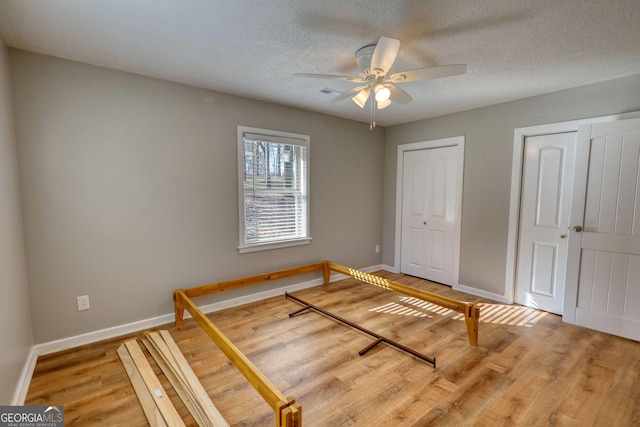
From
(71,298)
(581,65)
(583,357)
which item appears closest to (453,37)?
(581,65)

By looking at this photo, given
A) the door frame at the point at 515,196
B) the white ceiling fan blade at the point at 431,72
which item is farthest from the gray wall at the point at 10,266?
the door frame at the point at 515,196

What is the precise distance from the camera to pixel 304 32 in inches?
77.2

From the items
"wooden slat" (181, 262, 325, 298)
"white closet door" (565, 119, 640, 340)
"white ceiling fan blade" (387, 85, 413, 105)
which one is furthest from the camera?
"wooden slat" (181, 262, 325, 298)

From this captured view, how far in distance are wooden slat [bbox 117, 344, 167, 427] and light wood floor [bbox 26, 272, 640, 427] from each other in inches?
1.6

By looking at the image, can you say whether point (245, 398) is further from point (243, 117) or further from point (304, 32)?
point (243, 117)

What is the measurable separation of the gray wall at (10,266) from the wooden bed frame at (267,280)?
1.05 meters

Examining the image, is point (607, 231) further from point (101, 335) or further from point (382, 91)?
point (101, 335)

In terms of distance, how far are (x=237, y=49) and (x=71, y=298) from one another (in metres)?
2.51

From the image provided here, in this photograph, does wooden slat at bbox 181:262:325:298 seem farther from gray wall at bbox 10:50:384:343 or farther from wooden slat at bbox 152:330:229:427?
wooden slat at bbox 152:330:229:427

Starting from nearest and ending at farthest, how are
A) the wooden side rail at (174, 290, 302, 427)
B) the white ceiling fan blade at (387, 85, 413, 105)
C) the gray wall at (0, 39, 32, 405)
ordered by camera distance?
the wooden side rail at (174, 290, 302, 427) < the gray wall at (0, 39, 32, 405) < the white ceiling fan blade at (387, 85, 413, 105)

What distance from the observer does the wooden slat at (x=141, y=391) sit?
170cm

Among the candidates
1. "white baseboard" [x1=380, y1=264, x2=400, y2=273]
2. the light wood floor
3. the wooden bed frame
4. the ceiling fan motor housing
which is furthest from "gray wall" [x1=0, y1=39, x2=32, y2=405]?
"white baseboard" [x1=380, y1=264, x2=400, y2=273]

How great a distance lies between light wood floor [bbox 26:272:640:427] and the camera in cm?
179

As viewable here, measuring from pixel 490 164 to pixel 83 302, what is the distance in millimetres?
4633
